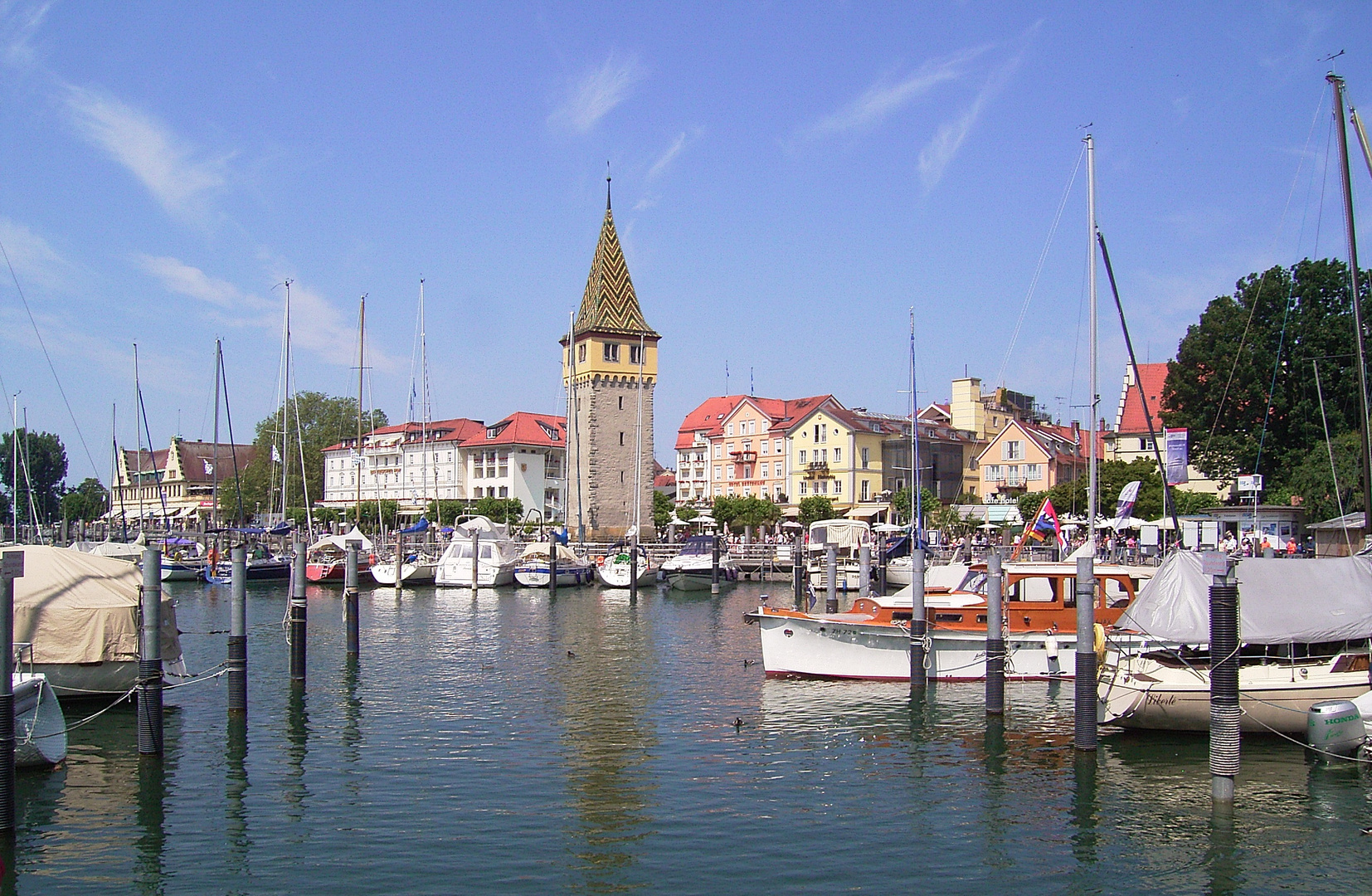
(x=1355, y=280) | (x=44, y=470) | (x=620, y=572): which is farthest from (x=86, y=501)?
(x=1355, y=280)

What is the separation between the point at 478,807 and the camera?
1689 centimetres

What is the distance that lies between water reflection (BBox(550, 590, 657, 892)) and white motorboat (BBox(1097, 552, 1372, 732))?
893 cm

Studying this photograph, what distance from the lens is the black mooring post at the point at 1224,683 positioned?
618 inches

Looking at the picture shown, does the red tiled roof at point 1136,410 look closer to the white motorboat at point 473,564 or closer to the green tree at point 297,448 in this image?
the white motorboat at point 473,564

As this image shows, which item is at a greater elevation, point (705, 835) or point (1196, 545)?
point (1196, 545)

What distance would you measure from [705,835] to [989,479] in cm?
7763

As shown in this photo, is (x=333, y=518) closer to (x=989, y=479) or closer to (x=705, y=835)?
(x=989, y=479)

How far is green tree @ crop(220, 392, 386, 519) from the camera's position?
4375 inches

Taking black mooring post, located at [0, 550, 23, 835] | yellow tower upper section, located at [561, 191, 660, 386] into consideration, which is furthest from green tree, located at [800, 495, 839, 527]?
black mooring post, located at [0, 550, 23, 835]

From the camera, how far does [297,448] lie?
365ft

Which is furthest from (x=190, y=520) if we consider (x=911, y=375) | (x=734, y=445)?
(x=911, y=375)

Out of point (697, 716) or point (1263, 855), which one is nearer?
point (1263, 855)

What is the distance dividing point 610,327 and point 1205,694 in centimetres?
6778

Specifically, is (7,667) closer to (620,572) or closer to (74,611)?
(74,611)
